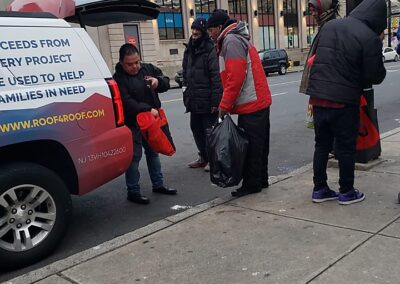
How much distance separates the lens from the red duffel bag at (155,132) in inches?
191

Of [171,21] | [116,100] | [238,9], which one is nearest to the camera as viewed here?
[116,100]

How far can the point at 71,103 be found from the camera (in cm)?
380

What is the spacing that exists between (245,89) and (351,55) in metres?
1.12

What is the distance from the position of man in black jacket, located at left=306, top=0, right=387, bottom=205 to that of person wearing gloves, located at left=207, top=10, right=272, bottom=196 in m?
0.61

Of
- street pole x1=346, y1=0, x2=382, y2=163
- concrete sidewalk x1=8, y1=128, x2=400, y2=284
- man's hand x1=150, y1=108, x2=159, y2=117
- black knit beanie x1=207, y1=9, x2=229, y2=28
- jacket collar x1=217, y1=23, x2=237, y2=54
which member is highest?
black knit beanie x1=207, y1=9, x2=229, y2=28

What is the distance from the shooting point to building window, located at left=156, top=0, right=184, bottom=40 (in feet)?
114

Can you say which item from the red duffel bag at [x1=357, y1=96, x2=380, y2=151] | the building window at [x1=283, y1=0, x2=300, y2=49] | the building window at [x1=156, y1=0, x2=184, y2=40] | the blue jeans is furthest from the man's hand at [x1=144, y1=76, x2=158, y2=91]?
the building window at [x1=283, y1=0, x2=300, y2=49]

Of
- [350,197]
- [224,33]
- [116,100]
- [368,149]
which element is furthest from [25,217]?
[368,149]

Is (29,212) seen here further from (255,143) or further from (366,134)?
(366,134)

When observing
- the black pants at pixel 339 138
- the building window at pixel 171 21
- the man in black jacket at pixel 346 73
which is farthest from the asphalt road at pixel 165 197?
the building window at pixel 171 21

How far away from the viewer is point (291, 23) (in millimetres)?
47188

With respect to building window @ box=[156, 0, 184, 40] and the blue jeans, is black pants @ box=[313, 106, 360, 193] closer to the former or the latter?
the blue jeans

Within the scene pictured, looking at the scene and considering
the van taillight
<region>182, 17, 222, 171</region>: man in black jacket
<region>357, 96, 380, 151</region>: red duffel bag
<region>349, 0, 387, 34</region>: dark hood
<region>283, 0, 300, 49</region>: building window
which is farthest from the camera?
<region>283, 0, 300, 49</region>: building window

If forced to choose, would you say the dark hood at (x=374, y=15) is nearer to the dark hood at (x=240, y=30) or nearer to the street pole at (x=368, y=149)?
the dark hood at (x=240, y=30)
